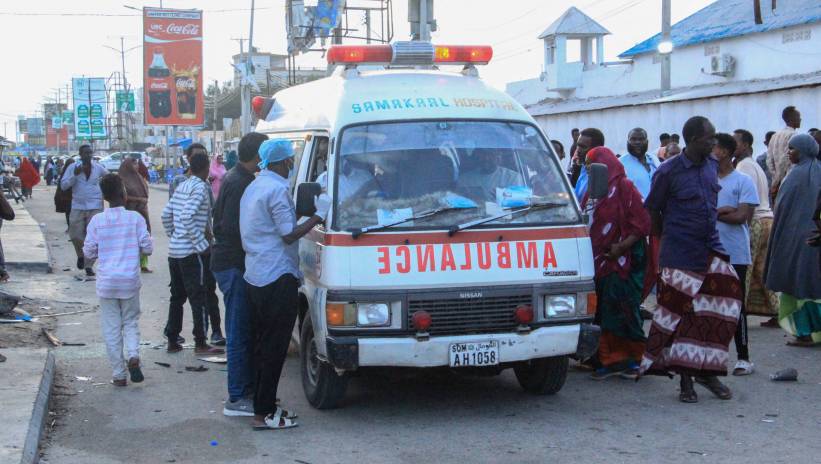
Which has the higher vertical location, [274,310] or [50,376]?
[274,310]

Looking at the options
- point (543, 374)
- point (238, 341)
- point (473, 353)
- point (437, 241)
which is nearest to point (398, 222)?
point (437, 241)

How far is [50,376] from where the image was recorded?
308 inches

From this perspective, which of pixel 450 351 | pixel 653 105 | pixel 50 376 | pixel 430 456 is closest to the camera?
pixel 430 456

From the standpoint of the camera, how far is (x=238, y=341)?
6.89 metres

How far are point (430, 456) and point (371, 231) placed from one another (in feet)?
4.78

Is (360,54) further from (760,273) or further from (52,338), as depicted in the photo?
(760,273)

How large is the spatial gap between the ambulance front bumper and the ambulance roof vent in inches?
100.0

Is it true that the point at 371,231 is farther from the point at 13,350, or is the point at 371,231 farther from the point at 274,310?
the point at 13,350

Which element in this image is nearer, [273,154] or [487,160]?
[273,154]

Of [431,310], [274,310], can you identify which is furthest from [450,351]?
[274,310]

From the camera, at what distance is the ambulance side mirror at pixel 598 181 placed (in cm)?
701

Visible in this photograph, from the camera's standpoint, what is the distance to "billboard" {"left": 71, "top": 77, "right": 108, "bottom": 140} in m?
80.6

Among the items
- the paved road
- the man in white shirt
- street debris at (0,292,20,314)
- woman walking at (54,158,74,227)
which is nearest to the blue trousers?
the paved road

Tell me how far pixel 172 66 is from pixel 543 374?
38.4m
